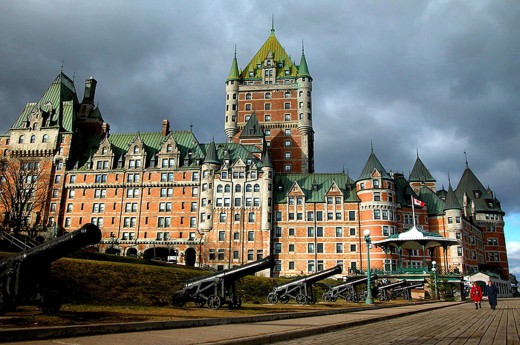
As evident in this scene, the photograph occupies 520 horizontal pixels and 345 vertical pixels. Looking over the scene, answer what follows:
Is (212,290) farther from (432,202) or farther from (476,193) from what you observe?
(476,193)

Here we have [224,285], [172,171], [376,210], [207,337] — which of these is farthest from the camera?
[172,171]

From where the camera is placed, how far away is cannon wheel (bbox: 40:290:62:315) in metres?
15.1

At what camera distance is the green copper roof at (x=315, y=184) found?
7906 centimetres

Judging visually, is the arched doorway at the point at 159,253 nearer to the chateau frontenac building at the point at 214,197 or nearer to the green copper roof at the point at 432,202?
the chateau frontenac building at the point at 214,197

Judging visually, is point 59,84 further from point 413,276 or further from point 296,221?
point 413,276

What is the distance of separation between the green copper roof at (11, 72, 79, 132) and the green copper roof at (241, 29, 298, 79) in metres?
37.8

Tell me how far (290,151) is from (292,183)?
44.0 feet

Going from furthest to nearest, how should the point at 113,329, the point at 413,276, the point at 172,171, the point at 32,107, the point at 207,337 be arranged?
the point at 32,107, the point at 172,171, the point at 413,276, the point at 113,329, the point at 207,337

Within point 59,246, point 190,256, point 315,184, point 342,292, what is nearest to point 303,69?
point 315,184

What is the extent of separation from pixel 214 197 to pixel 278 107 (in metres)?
29.5

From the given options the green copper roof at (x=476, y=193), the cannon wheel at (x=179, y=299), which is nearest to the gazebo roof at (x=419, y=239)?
the cannon wheel at (x=179, y=299)

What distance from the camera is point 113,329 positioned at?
505 inches

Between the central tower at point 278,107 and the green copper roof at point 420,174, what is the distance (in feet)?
80.9

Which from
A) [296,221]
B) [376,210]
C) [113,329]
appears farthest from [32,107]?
[113,329]
